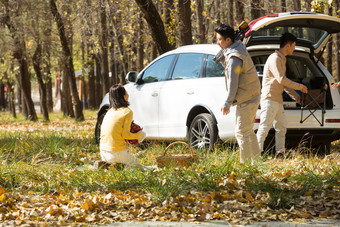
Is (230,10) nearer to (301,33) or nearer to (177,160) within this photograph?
(301,33)

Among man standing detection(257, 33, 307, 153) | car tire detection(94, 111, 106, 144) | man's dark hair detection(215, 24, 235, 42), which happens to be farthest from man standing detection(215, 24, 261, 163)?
car tire detection(94, 111, 106, 144)

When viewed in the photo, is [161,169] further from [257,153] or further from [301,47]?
[301,47]

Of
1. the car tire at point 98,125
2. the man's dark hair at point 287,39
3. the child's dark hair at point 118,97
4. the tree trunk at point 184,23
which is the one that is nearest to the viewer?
the child's dark hair at point 118,97

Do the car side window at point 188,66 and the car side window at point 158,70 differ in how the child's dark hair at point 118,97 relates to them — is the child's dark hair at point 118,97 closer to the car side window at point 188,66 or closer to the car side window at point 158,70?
the car side window at point 188,66

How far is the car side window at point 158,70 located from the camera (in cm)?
965

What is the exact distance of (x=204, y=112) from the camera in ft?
28.6

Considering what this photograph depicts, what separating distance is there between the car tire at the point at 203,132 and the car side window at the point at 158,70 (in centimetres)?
136

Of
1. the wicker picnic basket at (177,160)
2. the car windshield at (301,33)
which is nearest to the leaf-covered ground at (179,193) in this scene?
the wicker picnic basket at (177,160)

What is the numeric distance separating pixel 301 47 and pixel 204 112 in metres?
1.97

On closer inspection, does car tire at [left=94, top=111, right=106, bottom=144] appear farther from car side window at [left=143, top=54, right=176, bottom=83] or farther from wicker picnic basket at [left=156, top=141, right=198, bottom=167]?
wicker picnic basket at [left=156, top=141, right=198, bottom=167]

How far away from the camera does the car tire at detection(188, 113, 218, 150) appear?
26.9 feet

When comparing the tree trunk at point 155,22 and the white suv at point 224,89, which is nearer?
the white suv at point 224,89

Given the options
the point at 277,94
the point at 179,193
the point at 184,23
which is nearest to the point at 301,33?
the point at 277,94

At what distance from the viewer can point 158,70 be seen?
9898mm
